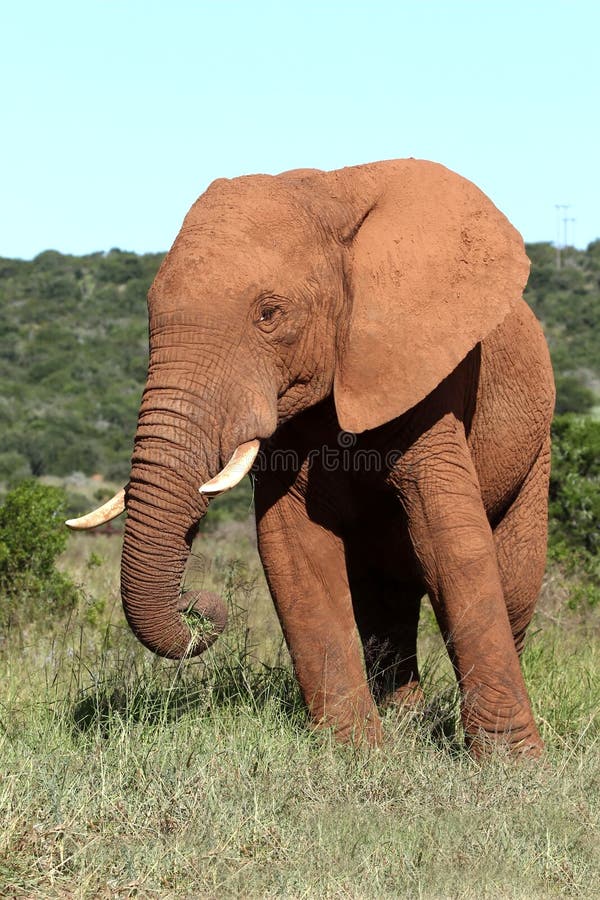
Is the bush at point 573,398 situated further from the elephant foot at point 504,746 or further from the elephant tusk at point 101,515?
the elephant tusk at point 101,515

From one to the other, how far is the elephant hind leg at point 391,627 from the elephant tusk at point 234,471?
1.94 metres

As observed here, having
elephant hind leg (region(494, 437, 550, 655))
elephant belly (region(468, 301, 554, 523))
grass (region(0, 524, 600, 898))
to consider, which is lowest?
grass (region(0, 524, 600, 898))

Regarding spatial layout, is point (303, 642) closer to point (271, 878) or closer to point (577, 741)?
point (577, 741)

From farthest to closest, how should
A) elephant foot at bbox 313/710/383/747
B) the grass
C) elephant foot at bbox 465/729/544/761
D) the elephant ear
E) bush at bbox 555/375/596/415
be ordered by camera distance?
bush at bbox 555/375/596/415
elephant foot at bbox 313/710/383/747
elephant foot at bbox 465/729/544/761
the elephant ear
the grass

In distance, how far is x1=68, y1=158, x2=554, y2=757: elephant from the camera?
5117mm

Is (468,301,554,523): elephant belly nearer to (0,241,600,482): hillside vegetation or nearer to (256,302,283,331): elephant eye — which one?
(256,302,283,331): elephant eye

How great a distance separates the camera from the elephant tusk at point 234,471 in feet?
16.1

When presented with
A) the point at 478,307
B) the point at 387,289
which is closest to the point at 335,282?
the point at 387,289

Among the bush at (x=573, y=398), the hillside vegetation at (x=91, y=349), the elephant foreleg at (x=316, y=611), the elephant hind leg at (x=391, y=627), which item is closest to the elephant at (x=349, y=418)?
the elephant foreleg at (x=316, y=611)

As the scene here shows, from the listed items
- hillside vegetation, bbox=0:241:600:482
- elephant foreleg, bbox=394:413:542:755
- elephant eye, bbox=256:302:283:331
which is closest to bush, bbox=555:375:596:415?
hillside vegetation, bbox=0:241:600:482

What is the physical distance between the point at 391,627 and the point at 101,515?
7.32ft

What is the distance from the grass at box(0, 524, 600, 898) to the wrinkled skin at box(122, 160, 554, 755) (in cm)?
37

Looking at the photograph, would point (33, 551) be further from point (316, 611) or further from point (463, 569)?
point (463, 569)

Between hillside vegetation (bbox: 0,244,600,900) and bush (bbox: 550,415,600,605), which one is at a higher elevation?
bush (bbox: 550,415,600,605)
